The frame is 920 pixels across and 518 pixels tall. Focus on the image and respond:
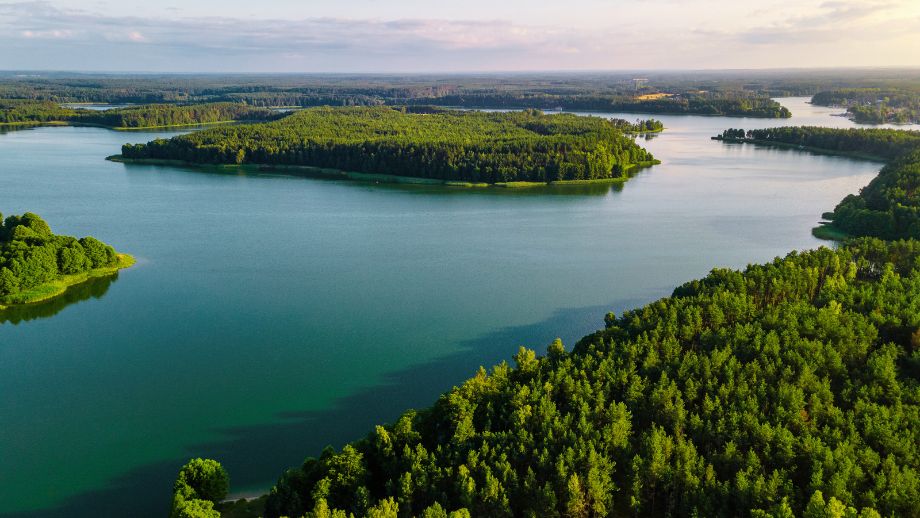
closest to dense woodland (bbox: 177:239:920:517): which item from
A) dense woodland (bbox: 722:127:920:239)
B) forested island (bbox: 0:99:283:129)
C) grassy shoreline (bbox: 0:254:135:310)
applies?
dense woodland (bbox: 722:127:920:239)

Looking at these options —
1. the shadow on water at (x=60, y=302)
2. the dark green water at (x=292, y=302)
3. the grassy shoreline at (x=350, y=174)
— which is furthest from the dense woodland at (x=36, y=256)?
the grassy shoreline at (x=350, y=174)

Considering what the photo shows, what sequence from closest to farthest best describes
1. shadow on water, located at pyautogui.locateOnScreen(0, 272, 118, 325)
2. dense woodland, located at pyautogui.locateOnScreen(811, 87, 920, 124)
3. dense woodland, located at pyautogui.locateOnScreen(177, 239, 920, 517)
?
1. dense woodland, located at pyautogui.locateOnScreen(177, 239, 920, 517)
2. shadow on water, located at pyautogui.locateOnScreen(0, 272, 118, 325)
3. dense woodland, located at pyautogui.locateOnScreen(811, 87, 920, 124)

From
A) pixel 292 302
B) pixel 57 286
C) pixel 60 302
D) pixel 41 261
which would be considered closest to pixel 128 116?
pixel 41 261

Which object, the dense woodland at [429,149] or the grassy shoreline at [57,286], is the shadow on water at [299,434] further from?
the dense woodland at [429,149]

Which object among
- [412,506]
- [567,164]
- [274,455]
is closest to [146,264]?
[274,455]

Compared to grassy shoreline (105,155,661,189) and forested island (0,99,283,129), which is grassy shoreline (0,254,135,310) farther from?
forested island (0,99,283,129)

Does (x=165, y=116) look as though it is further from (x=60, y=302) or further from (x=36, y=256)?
(x=60, y=302)
